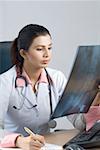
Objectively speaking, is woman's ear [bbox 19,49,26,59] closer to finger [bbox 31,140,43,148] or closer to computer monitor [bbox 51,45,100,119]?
computer monitor [bbox 51,45,100,119]

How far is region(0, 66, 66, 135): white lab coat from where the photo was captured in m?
1.55

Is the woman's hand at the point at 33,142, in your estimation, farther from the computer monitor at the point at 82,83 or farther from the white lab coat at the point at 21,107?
the white lab coat at the point at 21,107

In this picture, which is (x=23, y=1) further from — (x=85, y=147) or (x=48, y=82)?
(x=85, y=147)

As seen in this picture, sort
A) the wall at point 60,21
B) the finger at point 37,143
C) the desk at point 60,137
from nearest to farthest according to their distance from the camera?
the finger at point 37,143 → the desk at point 60,137 → the wall at point 60,21

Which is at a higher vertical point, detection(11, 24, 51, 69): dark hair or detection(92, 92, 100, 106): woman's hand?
detection(11, 24, 51, 69): dark hair

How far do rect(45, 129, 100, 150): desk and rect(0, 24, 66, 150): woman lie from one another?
0.28 ft

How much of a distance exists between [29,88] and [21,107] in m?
0.10

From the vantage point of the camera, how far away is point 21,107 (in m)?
1.56

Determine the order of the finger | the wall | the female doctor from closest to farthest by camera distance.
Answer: the finger < the female doctor < the wall

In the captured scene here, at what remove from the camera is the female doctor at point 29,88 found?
60.4 inches

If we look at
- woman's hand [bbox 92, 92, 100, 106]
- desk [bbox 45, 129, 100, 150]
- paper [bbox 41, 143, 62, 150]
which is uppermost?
woman's hand [bbox 92, 92, 100, 106]

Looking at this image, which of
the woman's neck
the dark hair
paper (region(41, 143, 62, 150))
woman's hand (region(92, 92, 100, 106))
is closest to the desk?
paper (region(41, 143, 62, 150))

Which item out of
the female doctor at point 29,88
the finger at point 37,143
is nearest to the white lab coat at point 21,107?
the female doctor at point 29,88

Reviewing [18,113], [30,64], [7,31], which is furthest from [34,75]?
[7,31]
